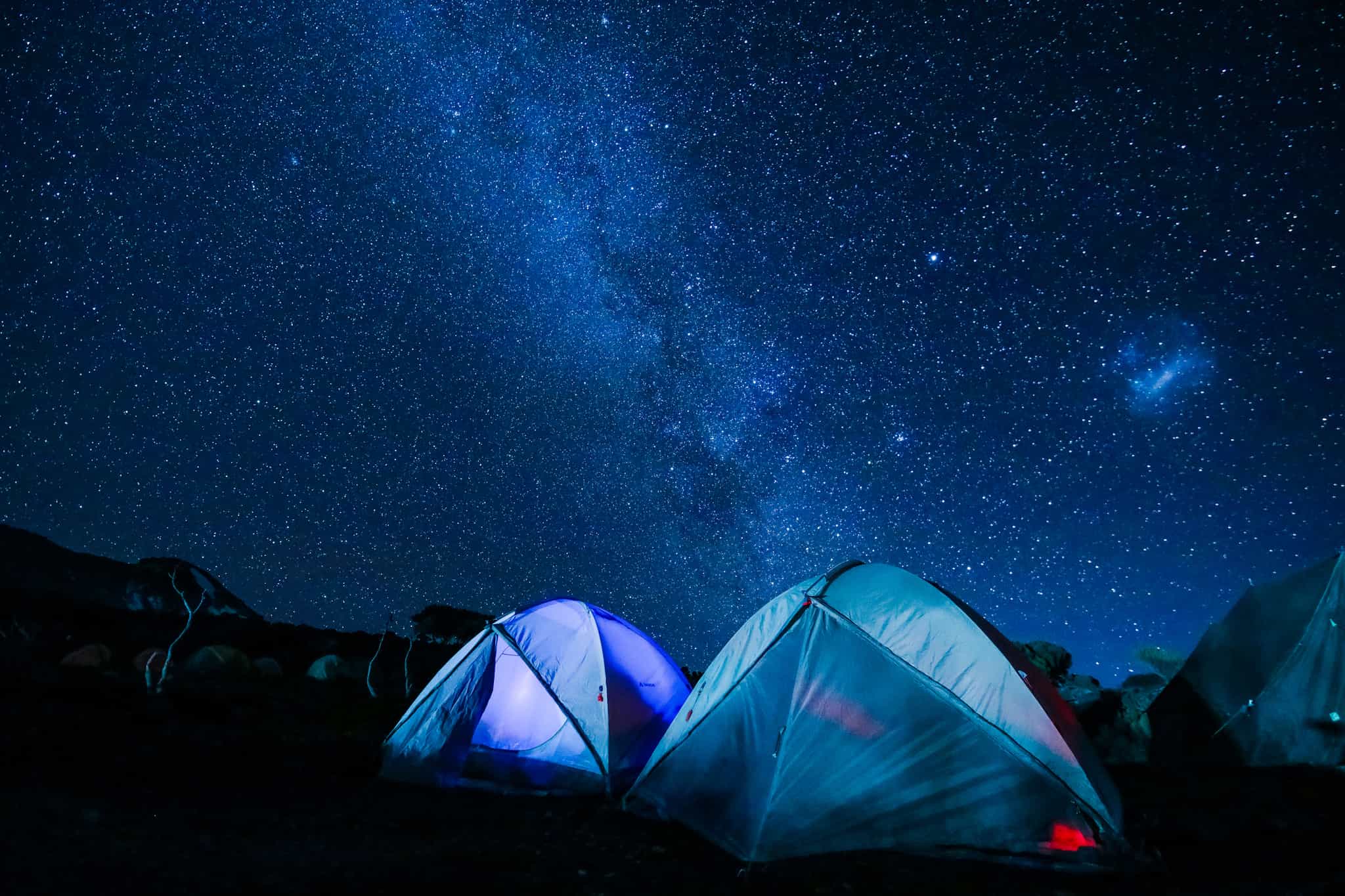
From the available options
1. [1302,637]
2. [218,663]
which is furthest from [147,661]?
[1302,637]

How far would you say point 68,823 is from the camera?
5.92 meters

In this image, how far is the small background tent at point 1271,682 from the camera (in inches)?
376

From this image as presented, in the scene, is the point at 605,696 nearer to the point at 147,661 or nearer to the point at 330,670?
the point at 147,661

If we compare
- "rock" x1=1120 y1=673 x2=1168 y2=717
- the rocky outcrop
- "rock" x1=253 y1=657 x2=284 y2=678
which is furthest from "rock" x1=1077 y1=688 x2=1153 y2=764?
the rocky outcrop

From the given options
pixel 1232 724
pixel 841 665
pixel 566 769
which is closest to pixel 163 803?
pixel 566 769

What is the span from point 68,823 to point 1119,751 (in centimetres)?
1379

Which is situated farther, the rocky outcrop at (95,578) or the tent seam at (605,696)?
the rocky outcrop at (95,578)

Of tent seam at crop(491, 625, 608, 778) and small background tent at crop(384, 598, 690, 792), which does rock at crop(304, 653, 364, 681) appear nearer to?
small background tent at crop(384, 598, 690, 792)

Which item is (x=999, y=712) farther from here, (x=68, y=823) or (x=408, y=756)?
(x=68, y=823)

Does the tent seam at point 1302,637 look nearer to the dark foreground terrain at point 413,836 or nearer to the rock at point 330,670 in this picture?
the dark foreground terrain at point 413,836

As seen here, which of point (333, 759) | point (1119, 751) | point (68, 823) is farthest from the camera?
point (1119, 751)

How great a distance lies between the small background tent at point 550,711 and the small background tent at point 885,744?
2.00 meters

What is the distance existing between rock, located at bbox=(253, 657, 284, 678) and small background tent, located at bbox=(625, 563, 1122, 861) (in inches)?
796

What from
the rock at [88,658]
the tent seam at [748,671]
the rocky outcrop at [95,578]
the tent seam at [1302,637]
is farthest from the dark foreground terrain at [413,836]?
the rocky outcrop at [95,578]
